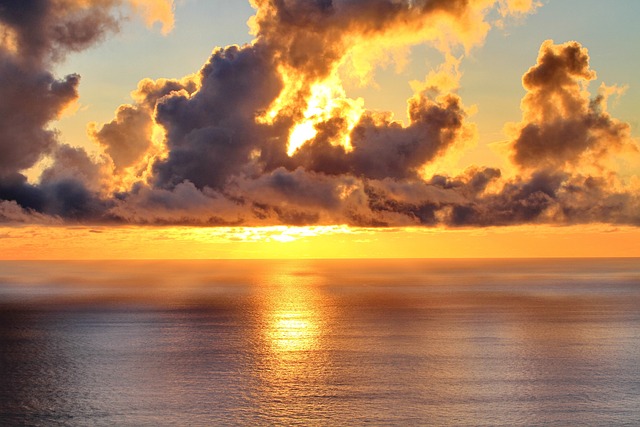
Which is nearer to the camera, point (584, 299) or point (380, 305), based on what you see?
point (380, 305)

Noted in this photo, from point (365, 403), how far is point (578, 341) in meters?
45.0

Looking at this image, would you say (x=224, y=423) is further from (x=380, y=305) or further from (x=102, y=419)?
(x=380, y=305)

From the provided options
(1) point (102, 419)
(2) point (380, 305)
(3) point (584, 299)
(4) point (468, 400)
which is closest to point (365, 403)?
(4) point (468, 400)

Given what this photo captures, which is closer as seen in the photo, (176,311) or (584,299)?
(176,311)

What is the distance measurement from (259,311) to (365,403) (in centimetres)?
8398

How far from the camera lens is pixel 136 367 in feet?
226

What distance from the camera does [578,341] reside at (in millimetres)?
87375

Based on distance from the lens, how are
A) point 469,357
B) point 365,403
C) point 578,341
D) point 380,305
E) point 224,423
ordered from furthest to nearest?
point 380,305, point 578,341, point 469,357, point 365,403, point 224,423

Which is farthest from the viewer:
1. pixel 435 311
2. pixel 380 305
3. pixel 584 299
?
pixel 584 299

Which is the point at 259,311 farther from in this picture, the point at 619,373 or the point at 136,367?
the point at 619,373

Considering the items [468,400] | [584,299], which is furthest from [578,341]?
[584,299]

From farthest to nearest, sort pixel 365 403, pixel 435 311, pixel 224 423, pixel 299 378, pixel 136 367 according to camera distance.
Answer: pixel 435 311
pixel 136 367
pixel 299 378
pixel 365 403
pixel 224 423

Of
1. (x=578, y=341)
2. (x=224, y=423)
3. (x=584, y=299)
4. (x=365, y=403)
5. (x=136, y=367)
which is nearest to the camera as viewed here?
(x=224, y=423)

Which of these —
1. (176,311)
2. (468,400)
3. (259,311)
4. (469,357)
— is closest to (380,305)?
(259,311)
